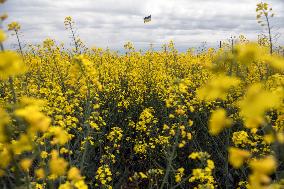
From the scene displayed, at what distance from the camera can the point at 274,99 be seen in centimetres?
128

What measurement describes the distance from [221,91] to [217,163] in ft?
16.5

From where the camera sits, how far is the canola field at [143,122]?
1544 mm

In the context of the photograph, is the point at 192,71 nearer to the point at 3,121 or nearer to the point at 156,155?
the point at 156,155

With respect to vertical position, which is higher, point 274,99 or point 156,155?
point 274,99

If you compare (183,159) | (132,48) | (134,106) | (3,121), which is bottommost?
(183,159)

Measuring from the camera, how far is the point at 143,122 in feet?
20.3

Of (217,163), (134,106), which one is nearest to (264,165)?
(217,163)

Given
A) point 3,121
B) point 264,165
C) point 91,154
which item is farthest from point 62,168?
point 91,154

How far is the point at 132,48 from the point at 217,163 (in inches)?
204

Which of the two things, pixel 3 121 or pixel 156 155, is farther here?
pixel 156 155

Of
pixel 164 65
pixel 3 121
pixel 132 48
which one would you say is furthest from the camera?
pixel 164 65

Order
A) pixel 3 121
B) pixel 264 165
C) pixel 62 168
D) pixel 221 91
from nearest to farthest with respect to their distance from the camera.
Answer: pixel 264 165, pixel 221 91, pixel 3 121, pixel 62 168

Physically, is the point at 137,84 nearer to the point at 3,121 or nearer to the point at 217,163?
the point at 217,163

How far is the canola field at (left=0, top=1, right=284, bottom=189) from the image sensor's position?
1.54 meters
